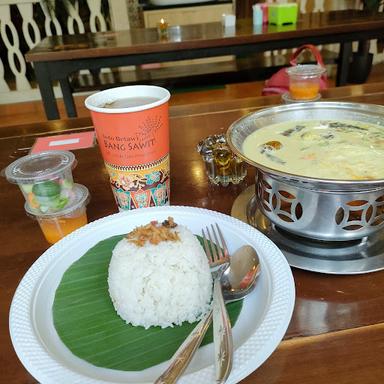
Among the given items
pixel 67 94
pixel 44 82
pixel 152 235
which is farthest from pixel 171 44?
pixel 152 235

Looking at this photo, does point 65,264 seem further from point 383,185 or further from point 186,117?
point 186,117

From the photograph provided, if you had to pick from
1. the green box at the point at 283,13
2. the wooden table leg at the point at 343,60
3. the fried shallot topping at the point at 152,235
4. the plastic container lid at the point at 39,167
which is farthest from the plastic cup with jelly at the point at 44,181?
the wooden table leg at the point at 343,60

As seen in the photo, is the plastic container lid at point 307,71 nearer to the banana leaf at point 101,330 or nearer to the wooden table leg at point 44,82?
the banana leaf at point 101,330

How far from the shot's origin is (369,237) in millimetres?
797

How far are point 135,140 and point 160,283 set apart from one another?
319 millimetres

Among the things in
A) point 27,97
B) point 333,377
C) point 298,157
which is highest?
point 298,157

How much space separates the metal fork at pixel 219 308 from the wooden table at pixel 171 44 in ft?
7.81

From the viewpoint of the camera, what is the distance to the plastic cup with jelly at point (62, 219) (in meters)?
0.84

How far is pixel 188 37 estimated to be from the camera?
2.98 meters

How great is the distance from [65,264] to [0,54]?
4.97 meters

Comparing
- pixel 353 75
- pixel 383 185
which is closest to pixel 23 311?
pixel 383 185

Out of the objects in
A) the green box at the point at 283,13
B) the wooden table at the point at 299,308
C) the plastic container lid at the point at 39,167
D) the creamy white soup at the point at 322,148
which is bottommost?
the wooden table at the point at 299,308

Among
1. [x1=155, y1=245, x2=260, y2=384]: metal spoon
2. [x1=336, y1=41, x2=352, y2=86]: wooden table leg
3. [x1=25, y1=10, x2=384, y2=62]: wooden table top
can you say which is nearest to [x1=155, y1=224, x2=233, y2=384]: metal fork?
[x1=155, y1=245, x2=260, y2=384]: metal spoon

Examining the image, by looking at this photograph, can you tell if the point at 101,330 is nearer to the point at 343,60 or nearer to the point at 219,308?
the point at 219,308
